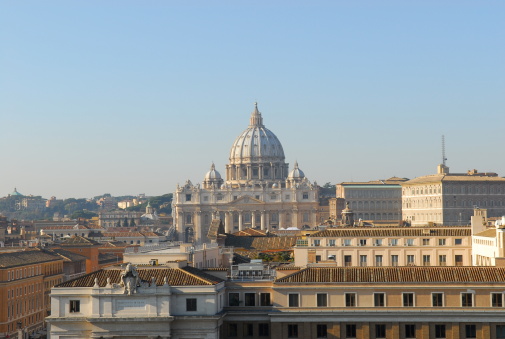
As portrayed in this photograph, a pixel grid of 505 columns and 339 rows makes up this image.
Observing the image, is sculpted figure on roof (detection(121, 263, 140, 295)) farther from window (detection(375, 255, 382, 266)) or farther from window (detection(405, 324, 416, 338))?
window (detection(375, 255, 382, 266))

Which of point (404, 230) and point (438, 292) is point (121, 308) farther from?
point (404, 230)

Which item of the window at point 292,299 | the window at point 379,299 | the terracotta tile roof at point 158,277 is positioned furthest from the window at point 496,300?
the terracotta tile roof at point 158,277

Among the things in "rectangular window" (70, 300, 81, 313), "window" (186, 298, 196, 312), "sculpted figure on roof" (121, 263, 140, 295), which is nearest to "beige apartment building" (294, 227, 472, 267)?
"window" (186, 298, 196, 312)

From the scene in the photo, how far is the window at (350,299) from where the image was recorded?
4597 cm

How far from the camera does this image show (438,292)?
150 feet

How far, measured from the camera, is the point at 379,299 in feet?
151

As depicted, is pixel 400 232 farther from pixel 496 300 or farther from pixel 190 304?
pixel 190 304

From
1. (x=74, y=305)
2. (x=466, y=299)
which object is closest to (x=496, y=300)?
(x=466, y=299)

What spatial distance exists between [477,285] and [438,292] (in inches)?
53.9

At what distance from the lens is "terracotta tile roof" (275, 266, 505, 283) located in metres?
46.1

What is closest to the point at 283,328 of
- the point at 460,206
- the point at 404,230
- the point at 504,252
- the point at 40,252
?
the point at 504,252

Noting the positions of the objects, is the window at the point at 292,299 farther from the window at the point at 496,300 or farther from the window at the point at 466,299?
the window at the point at 496,300

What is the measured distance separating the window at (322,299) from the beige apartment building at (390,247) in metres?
18.7

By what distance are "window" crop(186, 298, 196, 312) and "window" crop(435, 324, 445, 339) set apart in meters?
8.42
